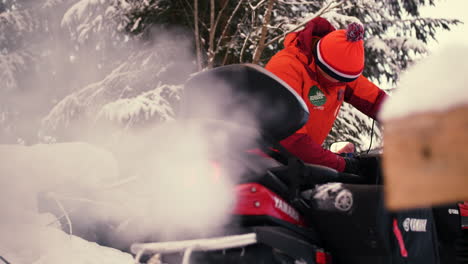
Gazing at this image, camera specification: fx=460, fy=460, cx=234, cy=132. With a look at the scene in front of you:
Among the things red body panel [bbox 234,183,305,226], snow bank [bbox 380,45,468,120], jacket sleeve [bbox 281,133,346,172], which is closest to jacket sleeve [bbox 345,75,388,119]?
jacket sleeve [bbox 281,133,346,172]

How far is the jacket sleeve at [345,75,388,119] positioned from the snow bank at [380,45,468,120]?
234 centimetres

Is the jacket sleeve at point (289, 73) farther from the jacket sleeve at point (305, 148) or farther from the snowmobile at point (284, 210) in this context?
the snowmobile at point (284, 210)

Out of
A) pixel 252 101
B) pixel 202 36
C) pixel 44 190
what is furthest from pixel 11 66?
pixel 252 101

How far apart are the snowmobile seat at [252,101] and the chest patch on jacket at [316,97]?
3.05 ft

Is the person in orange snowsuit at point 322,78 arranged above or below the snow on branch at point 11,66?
above

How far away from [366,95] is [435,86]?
7.90 feet

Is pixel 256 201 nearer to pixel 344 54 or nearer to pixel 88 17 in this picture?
pixel 344 54

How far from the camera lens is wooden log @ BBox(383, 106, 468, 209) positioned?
0.51 meters

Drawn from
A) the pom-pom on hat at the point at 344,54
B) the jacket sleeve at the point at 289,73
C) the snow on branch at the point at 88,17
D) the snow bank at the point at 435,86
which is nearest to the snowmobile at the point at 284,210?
the pom-pom on hat at the point at 344,54

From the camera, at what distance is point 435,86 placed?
0.55m

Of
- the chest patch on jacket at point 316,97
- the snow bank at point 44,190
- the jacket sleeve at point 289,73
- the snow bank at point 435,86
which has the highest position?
the snow bank at point 435,86

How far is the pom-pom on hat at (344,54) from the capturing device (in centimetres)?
216

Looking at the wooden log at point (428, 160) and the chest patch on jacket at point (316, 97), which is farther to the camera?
the chest patch on jacket at point (316, 97)

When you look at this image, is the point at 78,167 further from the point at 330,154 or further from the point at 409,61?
the point at 409,61
